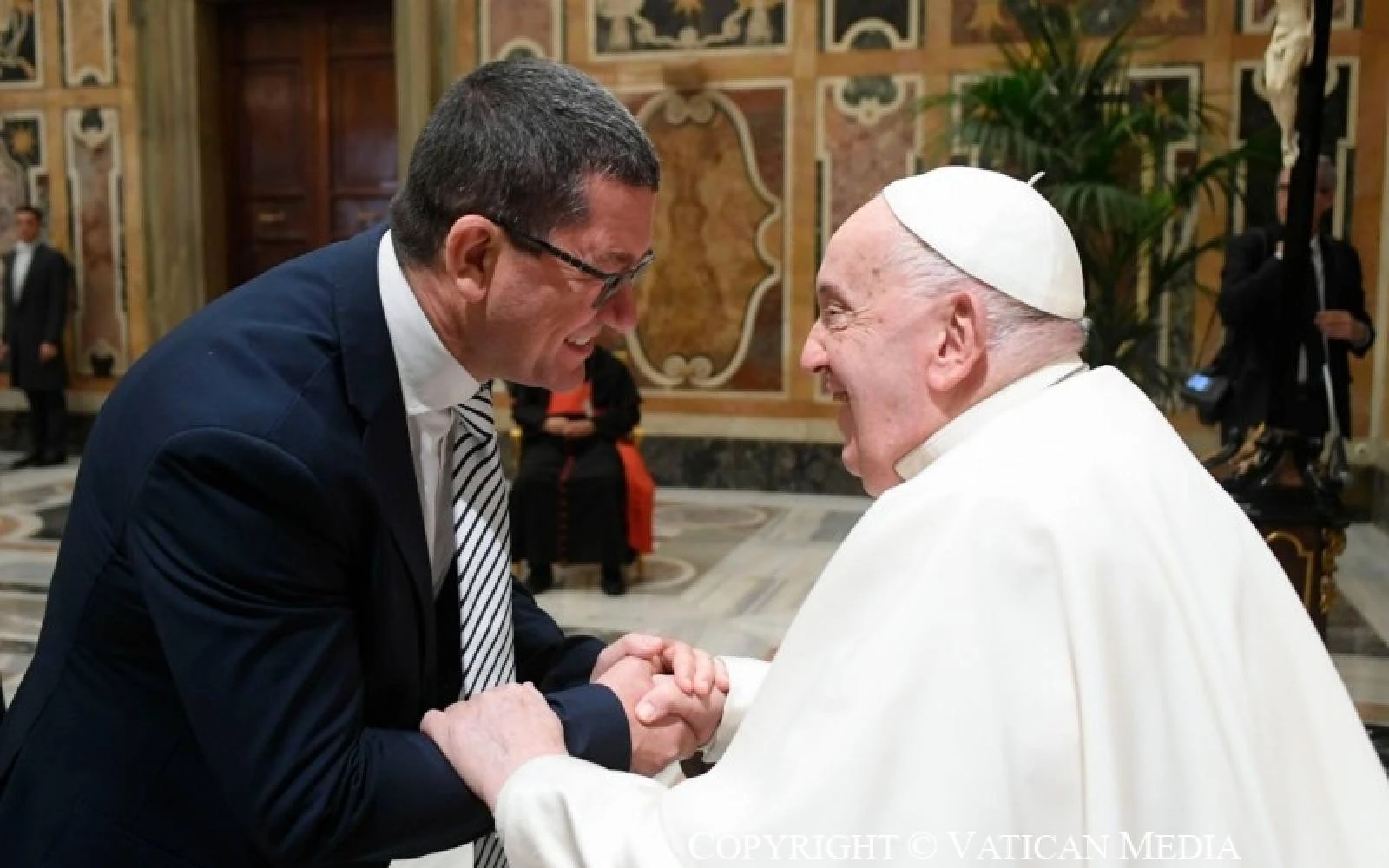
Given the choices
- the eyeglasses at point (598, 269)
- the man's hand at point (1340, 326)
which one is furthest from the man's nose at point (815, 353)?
the man's hand at point (1340, 326)

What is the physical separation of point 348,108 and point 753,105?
332 centimetres

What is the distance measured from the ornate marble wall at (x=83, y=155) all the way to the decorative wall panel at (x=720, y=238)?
4.13 meters

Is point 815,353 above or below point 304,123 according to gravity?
below

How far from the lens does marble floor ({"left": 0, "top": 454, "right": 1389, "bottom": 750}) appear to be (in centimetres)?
496

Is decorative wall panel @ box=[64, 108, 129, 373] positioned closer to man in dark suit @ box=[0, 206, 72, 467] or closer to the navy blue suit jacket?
man in dark suit @ box=[0, 206, 72, 467]

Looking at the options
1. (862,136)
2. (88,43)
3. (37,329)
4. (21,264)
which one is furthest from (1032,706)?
(88,43)

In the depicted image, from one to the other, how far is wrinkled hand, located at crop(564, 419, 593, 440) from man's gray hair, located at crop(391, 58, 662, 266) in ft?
14.5

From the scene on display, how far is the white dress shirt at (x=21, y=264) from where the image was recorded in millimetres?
9484

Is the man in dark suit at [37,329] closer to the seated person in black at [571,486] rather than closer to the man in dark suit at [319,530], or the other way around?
the seated person in black at [571,486]

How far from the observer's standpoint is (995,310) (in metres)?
1.47

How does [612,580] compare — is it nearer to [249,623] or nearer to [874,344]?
[874,344]

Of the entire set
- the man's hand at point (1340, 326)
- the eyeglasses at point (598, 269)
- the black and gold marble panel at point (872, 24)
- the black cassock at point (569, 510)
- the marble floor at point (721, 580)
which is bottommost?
the marble floor at point (721, 580)

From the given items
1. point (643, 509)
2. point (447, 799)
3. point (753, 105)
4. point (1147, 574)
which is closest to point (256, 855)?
point (447, 799)

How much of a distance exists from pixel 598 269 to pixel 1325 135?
23.4 feet
